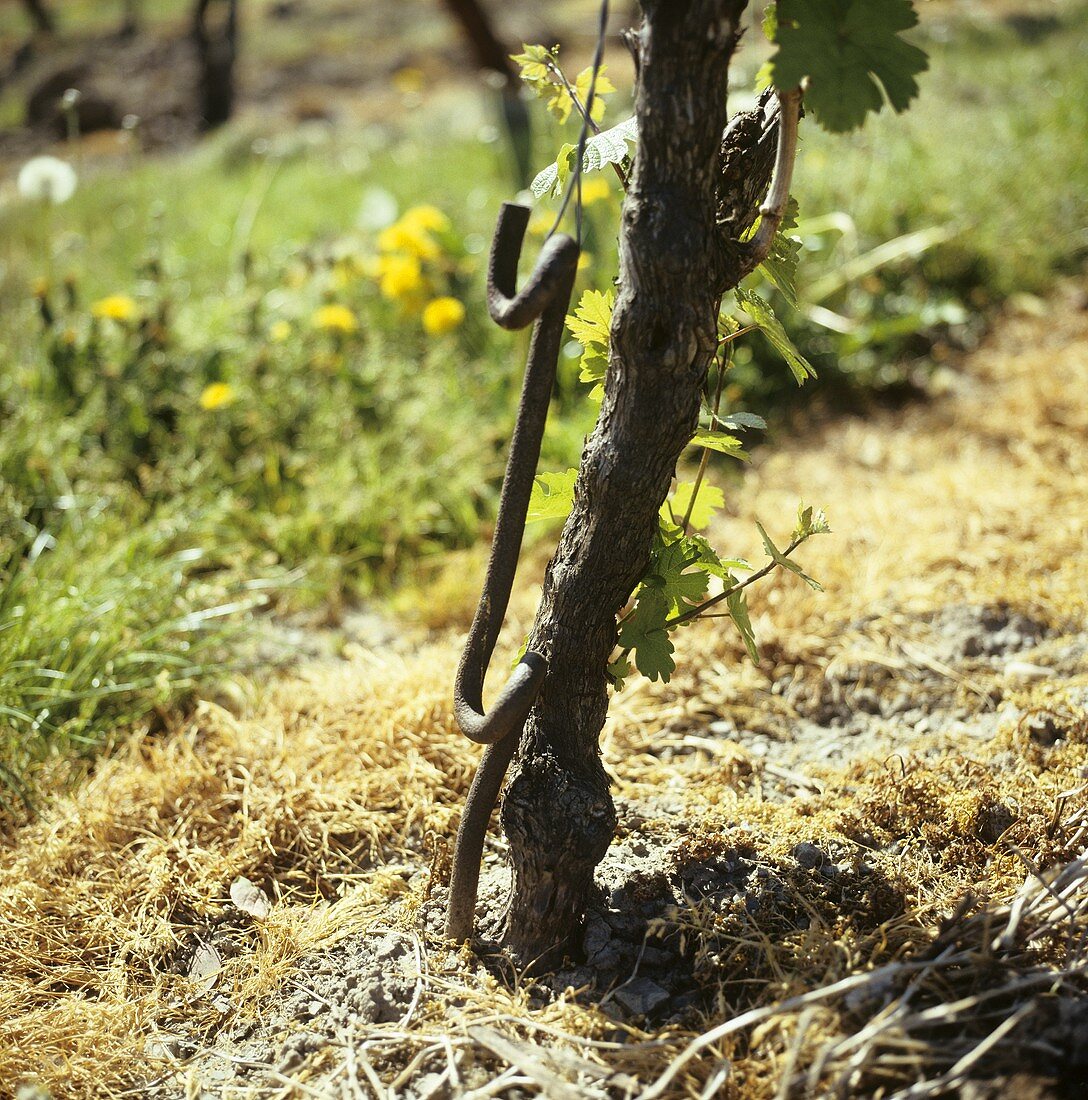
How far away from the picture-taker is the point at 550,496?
1.37 metres

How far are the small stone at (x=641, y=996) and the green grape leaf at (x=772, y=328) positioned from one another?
2.70 ft

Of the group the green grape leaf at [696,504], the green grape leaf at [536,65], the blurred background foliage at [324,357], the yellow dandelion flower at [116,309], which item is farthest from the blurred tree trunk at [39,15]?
the green grape leaf at [696,504]

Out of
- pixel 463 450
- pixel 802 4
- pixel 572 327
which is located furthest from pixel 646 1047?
pixel 463 450

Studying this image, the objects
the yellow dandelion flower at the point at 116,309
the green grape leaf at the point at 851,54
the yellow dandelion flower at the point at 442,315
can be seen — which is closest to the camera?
the green grape leaf at the point at 851,54

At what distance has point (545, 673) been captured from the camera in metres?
1.26

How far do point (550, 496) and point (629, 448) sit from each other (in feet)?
0.75

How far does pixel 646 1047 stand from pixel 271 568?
5.57ft

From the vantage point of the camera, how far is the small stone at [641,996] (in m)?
1.26

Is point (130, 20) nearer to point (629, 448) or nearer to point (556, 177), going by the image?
point (556, 177)

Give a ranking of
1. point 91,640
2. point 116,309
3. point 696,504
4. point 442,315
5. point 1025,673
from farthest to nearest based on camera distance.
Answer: point 442,315, point 116,309, point 91,640, point 1025,673, point 696,504

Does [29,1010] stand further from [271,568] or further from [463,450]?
[463,450]

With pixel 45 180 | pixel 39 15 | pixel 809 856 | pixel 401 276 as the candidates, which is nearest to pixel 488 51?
Answer: pixel 401 276

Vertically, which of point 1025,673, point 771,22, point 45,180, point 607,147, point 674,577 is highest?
point 771,22

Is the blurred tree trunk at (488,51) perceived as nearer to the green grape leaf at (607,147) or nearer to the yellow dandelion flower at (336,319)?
the yellow dandelion flower at (336,319)
